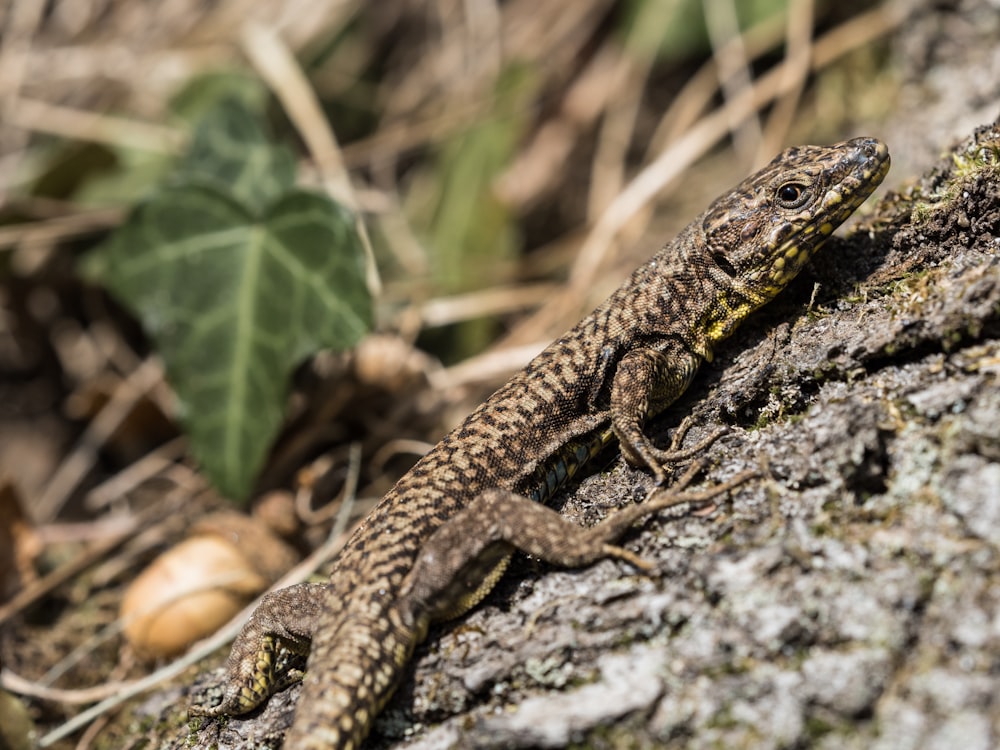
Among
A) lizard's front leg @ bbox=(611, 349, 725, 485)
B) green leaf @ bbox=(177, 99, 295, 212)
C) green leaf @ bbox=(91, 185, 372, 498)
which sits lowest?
lizard's front leg @ bbox=(611, 349, 725, 485)

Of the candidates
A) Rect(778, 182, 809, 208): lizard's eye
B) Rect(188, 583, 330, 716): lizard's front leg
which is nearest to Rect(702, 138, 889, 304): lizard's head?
Rect(778, 182, 809, 208): lizard's eye

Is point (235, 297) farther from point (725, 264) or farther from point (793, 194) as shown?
point (793, 194)

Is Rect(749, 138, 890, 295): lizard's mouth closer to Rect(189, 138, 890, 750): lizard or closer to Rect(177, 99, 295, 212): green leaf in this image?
Rect(189, 138, 890, 750): lizard

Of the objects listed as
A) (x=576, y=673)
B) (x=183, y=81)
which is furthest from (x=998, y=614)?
(x=183, y=81)

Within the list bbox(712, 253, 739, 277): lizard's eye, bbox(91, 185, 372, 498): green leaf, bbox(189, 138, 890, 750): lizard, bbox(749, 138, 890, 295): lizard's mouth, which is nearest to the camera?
bbox(189, 138, 890, 750): lizard

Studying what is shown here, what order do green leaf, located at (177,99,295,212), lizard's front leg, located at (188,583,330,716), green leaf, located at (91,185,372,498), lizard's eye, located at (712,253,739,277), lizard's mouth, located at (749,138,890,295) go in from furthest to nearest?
green leaf, located at (177,99,295,212)
green leaf, located at (91,185,372,498)
lizard's eye, located at (712,253,739,277)
lizard's mouth, located at (749,138,890,295)
lizard's front leg, located at (188,583,330,716)

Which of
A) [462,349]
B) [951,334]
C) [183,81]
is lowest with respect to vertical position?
[951,334]

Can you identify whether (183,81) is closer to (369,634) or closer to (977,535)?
(369,634)
